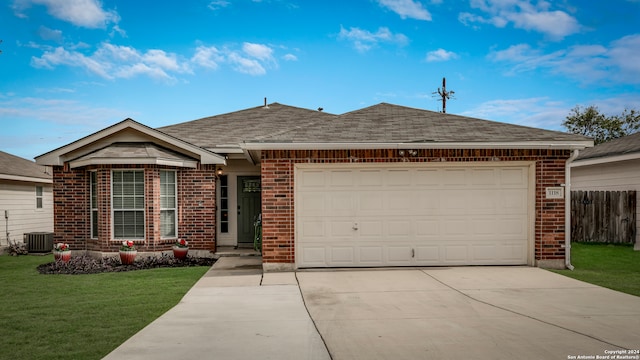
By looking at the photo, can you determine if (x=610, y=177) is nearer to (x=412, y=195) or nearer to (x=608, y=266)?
(x=608, y=266)

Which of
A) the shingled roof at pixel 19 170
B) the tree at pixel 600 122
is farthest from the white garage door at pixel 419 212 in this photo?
the tree at pixel 600 122

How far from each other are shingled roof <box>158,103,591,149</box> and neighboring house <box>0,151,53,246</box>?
21.0ft

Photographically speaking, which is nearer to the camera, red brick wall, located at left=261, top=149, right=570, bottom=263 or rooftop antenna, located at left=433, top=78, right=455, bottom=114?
red brick wall, located at left=261, top=149, right=570, bottom=263

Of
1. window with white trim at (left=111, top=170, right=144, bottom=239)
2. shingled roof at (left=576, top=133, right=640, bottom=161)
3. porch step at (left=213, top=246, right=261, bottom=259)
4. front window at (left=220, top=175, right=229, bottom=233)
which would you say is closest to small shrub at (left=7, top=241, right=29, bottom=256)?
window with white trim at (left=111, top=170, right=144, bottom=239)

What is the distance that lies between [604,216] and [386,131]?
960cm

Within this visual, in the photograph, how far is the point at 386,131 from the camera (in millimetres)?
11094

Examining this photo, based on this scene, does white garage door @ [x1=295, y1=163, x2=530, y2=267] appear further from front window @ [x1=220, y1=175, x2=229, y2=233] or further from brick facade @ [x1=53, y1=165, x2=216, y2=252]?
front window @ [x1=220, y1=175, x2=229, y2=233]

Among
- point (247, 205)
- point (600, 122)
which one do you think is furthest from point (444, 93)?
point (247, 205)

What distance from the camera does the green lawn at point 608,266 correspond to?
9190 millimetres

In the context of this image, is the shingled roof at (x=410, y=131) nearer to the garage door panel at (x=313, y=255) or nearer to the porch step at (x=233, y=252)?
the garage door panel at (x=313, y=255)

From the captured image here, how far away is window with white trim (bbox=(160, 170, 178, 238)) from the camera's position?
1309 centimetres

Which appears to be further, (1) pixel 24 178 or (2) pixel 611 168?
(1) pixel 24 178

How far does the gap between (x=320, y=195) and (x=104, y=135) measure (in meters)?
6.85

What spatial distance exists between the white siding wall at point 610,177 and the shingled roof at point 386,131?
6.52 meters
